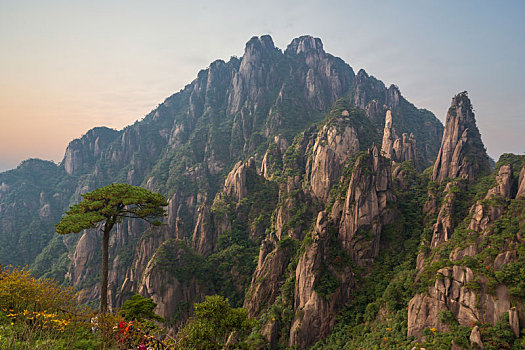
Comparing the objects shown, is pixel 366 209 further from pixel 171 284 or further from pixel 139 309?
pixel 171 284

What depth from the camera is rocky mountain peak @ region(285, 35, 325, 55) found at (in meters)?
147

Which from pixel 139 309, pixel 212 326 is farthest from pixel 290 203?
pixel 212 326

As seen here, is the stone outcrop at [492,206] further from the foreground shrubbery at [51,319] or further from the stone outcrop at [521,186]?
the foreground shrubbery at [51,319]

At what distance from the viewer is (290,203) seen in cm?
6475

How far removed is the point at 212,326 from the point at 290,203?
4667cm

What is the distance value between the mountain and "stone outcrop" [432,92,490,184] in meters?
0.26

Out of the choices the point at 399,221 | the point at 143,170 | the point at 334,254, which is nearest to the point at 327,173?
the point at 399,221

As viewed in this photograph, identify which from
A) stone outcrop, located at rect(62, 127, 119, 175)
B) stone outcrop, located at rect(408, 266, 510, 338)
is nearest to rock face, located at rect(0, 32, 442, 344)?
stone outcrop, located at rect(62, 127, 119, 175)

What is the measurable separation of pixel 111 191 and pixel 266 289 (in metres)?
36.9

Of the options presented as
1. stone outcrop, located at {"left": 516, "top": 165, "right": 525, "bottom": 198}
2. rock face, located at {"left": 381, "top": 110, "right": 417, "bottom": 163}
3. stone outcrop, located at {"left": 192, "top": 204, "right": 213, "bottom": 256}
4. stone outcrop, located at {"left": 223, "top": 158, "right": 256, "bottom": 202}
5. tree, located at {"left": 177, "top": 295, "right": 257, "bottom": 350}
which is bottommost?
tree, located at {"left": 177, "top": 295, "right": 257, "bottom": 350}

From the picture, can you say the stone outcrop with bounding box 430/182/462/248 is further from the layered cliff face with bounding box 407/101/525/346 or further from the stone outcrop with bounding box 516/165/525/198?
the stone outcrop with bounding box 516/165/525/198

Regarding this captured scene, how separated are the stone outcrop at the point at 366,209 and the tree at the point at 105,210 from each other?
118ft

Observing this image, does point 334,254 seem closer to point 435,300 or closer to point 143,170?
point 435,300

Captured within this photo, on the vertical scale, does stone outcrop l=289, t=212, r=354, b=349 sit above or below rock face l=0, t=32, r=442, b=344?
below
